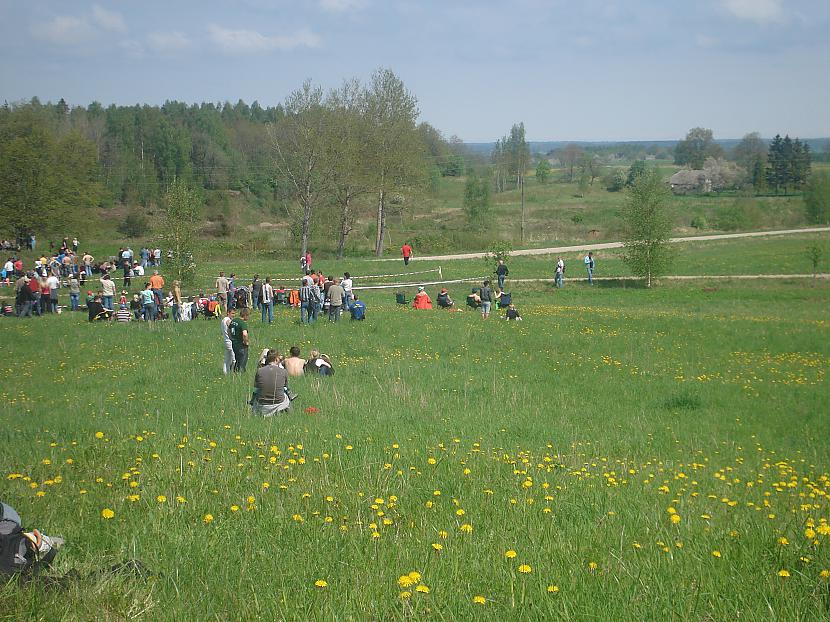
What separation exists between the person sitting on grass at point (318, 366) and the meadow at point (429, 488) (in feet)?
1.48

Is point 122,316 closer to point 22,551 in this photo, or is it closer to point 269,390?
point 269,390

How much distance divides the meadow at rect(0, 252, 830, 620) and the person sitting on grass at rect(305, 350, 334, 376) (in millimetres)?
452

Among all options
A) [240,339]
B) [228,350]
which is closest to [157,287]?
[228,350]

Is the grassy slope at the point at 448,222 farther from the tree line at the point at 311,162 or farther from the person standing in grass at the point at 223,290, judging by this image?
the person standing in grass at the point at 223,290

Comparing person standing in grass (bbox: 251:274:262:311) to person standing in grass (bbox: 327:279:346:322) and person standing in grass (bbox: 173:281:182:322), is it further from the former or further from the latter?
person standing in grass (bbox: 327:279:346:322)

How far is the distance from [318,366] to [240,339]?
5.93 feet

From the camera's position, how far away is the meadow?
4664 mm

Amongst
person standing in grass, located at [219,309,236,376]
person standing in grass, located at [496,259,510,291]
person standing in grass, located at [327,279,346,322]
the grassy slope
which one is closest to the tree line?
the grassy slope

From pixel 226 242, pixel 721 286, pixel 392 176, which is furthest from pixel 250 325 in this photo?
pixel 226 242

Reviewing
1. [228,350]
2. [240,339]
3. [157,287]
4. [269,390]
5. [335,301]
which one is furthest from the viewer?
[157,287]

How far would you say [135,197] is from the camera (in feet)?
318

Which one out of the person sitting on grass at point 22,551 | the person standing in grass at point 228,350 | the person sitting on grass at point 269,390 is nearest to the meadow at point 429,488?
the person sitting on grass at point 22,551

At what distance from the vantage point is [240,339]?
53.8 ft

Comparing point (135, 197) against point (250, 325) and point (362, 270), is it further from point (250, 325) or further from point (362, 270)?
point (250, 325)
